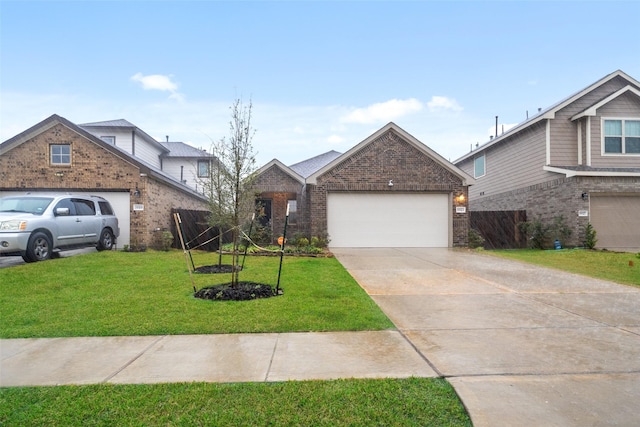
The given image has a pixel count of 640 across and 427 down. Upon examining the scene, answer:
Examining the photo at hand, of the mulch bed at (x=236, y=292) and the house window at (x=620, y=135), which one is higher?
the house window at (x=620, y=135)

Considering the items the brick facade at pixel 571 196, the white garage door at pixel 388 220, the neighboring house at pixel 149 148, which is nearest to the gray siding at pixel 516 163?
the brick facade at pixel 571 196

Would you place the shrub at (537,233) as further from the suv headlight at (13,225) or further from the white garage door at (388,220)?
the suv headlight at (13,225)

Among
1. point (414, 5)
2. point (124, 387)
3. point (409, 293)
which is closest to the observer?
point (124, 387)

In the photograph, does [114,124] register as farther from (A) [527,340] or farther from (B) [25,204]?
(A) [527,340]

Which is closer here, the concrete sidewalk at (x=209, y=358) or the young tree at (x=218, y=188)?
the concrete sidewalk at (x=209, y=358)

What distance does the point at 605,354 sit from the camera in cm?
346

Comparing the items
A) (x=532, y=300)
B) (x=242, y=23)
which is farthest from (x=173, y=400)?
(x=242, y=23)

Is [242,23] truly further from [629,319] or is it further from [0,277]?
[629,319]

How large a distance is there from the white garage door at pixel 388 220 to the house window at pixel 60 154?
962 centimetres

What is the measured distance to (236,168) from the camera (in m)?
6.25

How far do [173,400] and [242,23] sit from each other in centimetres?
1096

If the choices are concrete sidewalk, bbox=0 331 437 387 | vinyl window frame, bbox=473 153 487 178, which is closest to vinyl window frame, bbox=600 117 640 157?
vinyl window frame, bbox=473 153 487 178

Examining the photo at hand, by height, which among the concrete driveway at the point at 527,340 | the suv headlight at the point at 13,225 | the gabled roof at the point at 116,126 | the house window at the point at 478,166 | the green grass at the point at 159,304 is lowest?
the concrete driveway at the point at 527,340

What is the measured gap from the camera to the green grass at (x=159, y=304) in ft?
14.1
